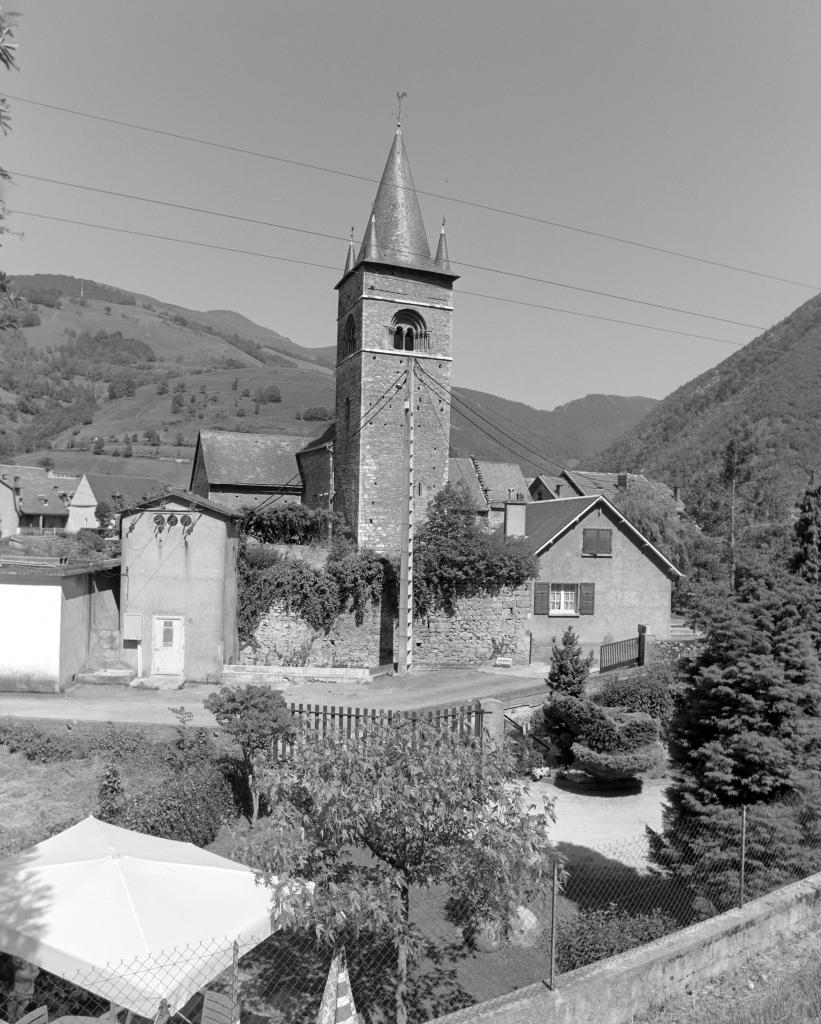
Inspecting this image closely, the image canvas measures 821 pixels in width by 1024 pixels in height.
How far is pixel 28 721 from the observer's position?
48.9ft

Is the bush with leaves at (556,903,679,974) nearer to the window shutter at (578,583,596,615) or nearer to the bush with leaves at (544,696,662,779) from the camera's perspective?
the bush with leaves at (544,696,662,779)

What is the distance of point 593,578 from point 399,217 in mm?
16031

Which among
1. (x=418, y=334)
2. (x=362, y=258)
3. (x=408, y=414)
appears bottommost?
(x=408, y=414)

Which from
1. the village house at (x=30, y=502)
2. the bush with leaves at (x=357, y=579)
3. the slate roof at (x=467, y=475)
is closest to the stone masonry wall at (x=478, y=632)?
the bush with leaves at (x=357, y=579)

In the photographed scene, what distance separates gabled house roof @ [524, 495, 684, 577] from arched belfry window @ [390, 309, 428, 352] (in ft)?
26.5

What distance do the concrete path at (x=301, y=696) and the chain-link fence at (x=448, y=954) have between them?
8.25 metres

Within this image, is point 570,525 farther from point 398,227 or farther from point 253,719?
point 253,719

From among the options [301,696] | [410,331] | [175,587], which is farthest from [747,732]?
[410,331]

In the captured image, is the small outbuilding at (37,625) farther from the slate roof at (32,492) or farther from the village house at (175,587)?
the slate roof at (32,492)

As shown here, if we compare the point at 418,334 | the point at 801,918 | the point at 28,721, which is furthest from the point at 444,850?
the point at 418,334

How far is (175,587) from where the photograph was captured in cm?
2027

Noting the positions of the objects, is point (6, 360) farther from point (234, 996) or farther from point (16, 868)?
point (234, 996)

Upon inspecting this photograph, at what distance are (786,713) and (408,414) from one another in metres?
15.9

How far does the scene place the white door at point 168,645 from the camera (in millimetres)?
20203
